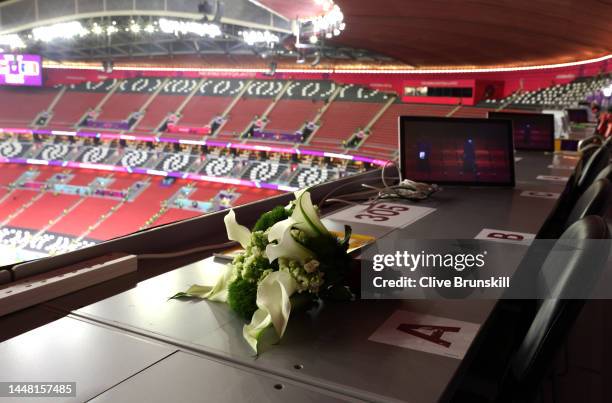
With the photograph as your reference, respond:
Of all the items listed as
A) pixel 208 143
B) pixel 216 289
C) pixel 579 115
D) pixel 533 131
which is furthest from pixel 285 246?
pixel 208 143

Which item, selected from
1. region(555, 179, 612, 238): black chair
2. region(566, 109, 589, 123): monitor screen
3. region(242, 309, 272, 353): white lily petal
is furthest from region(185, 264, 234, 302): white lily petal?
region(566, 109, 589, 123): monitor screen

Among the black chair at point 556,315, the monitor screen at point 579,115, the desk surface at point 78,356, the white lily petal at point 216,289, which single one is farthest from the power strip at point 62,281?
the monitor screen at point 579,115

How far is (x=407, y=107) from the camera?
1669 cm

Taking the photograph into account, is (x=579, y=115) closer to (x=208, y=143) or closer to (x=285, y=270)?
(x=285, y=270)

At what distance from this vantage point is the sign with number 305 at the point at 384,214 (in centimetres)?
158

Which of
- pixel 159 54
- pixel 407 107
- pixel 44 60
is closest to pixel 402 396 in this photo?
pixel 407 107

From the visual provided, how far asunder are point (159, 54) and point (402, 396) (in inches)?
783

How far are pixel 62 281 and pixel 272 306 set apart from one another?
0.50m

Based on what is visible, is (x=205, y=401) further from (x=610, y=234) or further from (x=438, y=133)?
(x=438, y=133)

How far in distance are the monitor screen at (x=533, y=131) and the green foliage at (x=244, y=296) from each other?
352cm

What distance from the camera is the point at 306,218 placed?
0.83 metres

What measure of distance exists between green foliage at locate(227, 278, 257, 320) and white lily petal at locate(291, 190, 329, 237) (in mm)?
124

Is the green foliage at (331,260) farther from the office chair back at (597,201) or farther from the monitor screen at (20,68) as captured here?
the monitor screen at (20,68)

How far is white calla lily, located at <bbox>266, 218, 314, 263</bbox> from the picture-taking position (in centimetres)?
79
